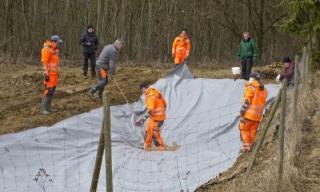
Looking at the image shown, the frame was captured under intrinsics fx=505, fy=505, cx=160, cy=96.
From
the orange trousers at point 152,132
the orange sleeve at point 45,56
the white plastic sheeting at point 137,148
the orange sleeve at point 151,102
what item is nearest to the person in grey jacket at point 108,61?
the white plastic sheeting at point 137,148

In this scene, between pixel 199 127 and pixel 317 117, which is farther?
pixel 199 127

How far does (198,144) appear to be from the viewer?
10570 millimetres

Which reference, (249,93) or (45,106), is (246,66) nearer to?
(249,93)

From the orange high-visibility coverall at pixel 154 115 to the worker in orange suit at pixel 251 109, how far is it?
170 centimetres

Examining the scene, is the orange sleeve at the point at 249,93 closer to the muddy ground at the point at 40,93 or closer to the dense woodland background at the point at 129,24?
the muddy ground at the point at 40,93

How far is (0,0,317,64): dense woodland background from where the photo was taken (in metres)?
23.7

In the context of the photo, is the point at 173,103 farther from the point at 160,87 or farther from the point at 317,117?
the point at 317,117

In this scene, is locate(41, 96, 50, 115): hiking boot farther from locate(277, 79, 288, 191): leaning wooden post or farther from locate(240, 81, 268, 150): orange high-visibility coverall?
locate(277, 79, 288, 191): leaning wooden post

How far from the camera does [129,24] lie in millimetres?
26047

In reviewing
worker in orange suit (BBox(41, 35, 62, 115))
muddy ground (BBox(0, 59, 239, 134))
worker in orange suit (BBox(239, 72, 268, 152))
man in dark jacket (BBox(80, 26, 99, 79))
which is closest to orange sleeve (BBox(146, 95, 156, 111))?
worker in orange suit (BBox(239, 72, 268, 152))

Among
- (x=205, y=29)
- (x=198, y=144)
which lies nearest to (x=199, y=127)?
(x=198, y=144)

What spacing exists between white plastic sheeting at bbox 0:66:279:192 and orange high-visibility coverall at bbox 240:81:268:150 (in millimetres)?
384

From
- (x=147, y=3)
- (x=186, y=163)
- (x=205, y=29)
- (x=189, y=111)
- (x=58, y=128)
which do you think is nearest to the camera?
(x=186, y=163)

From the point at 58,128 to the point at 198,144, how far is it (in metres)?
2.96
